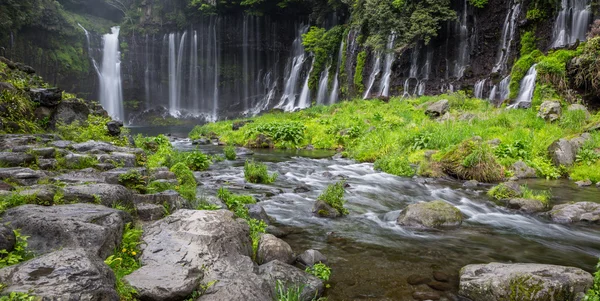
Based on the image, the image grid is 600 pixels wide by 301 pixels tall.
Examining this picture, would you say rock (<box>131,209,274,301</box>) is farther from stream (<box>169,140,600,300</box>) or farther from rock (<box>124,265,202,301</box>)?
stream (<box>169,140,600,300</box>)

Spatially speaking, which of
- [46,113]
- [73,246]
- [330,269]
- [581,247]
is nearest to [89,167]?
[73,246]

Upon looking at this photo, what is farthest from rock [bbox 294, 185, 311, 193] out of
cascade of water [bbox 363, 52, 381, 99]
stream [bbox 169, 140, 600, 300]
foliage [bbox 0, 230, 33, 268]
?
cascade of water [bbox 363, 52, 381, 99]

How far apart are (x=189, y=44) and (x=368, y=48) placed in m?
27.0

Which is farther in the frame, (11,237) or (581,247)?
(581,247)

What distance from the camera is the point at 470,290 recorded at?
3.87m

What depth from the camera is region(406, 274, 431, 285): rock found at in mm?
4211

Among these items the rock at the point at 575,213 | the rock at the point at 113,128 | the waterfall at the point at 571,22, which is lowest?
the rock at the point at 575,213

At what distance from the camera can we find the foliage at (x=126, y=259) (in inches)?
110

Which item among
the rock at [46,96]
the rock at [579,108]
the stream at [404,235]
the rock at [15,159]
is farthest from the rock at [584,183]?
the rock at [46,96]

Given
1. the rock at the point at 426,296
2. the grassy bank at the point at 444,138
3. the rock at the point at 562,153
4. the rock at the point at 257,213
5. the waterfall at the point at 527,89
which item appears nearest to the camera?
the rock at the point at 426,296

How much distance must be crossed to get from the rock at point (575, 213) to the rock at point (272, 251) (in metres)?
5.28

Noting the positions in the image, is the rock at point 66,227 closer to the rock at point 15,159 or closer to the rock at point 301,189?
the rock at point 15,159

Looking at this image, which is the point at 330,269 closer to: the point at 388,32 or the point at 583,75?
the point at 583,75

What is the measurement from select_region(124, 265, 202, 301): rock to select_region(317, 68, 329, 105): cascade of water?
31417 mm
